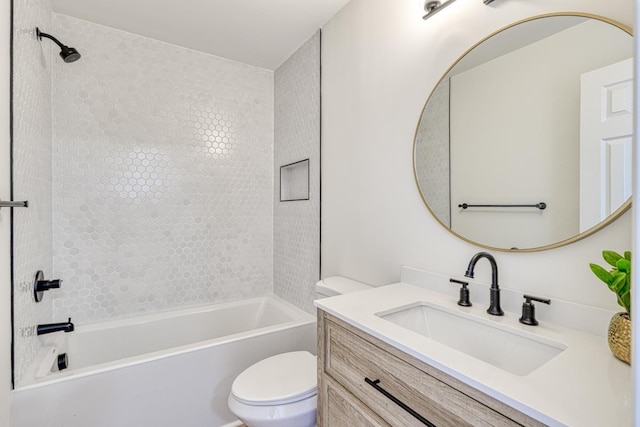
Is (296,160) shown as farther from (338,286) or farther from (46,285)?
(46,285)

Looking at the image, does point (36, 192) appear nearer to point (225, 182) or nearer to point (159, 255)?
point (159, 255)

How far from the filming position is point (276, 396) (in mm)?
1272

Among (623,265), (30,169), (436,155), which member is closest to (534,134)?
(436,155)

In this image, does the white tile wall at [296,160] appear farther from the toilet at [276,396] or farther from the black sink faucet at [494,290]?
the black sink faucet at [494,290]

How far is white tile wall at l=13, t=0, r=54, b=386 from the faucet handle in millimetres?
1967

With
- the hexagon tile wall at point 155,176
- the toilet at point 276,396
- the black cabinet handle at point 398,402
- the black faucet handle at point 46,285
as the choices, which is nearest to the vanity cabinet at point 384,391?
the black cabinet handle at point 398,402

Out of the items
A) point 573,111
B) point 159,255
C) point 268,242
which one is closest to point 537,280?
point 573,111

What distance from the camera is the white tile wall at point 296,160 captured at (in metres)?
2.22

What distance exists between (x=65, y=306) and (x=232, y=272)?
44.4 inches

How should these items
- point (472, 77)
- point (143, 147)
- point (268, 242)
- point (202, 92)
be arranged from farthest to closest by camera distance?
point (268, 242), point (202, 92), point (143, 147), point (472, 77)

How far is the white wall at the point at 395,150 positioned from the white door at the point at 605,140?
0.24 feet

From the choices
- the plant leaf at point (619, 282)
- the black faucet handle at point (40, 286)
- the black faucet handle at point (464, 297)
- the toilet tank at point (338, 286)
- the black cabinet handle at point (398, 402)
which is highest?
the plant leaf at point (619, 282)

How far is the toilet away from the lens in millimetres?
1250

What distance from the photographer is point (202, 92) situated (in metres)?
2.46
